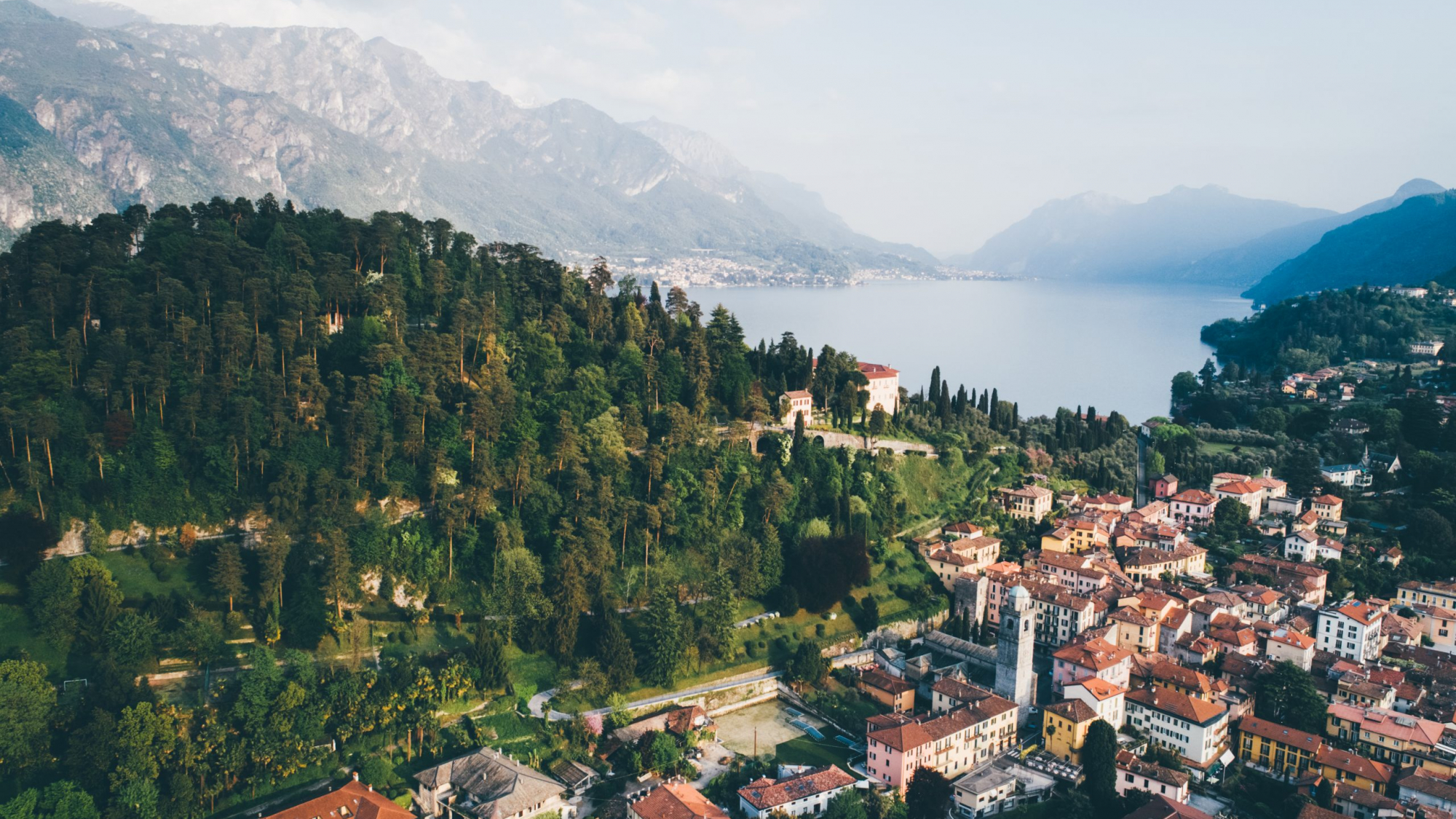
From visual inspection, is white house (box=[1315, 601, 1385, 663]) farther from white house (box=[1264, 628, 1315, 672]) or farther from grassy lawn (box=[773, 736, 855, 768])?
grassy lawn (box=[773, 736, 855, 768])

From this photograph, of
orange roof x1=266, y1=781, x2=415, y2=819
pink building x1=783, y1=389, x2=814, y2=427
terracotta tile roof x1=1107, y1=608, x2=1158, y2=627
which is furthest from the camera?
pink building x1=783, y1=389, x2=814, y2=427

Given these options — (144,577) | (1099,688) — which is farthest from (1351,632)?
(144,577)

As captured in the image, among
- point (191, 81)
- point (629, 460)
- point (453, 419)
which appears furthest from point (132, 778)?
point (191, 81)

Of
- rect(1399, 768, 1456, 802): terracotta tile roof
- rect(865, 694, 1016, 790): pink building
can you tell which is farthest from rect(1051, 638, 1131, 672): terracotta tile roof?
rect(1399, 768, 1456, 802): terracotta tile roof

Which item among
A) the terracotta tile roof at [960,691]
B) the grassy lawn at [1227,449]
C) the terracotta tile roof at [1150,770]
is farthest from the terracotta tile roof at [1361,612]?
the grassy lawn at [1227,449]

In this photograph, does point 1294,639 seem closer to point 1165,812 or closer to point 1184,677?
point 1184,677
